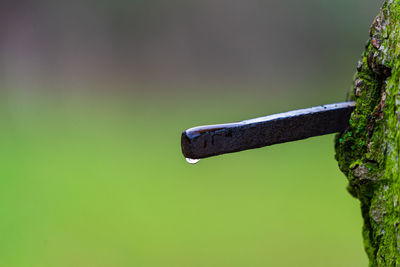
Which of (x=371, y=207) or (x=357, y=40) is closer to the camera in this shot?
(x=371, y=207)

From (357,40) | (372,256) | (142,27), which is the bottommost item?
(372,256)

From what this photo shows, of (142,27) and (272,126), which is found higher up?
(142,27)

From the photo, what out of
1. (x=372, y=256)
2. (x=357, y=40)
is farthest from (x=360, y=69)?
(x=357, y=40)

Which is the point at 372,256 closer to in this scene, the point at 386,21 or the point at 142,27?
the point at 386,21
